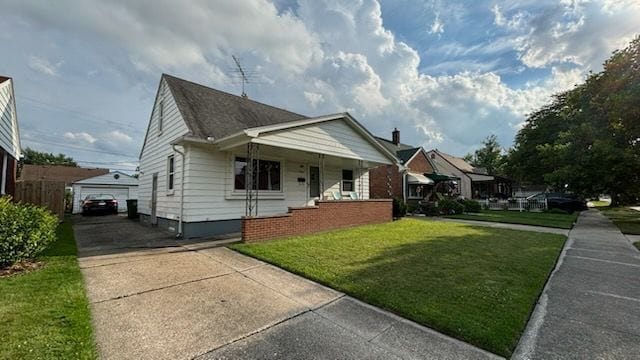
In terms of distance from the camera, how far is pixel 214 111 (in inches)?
A: 455

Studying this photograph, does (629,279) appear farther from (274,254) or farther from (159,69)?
(159,69)

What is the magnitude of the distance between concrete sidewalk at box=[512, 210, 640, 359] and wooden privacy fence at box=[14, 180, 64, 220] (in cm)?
1886

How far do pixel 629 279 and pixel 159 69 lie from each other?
16.9m

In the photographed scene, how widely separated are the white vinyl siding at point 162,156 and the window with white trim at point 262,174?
197 centimetres

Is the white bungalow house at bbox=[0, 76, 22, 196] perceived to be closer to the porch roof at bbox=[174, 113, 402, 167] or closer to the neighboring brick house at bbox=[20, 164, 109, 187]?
the porch roof at bbox=[174, 113, 402, 167]

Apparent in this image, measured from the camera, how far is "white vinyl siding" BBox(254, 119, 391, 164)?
923cm

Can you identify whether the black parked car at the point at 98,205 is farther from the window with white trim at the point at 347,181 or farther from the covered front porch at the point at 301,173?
the window with white trim at the point at 347,181

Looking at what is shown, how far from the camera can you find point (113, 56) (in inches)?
492

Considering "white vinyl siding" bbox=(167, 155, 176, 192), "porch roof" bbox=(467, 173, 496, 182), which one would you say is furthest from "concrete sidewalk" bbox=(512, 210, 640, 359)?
"porch roof" bbox=(467, 173, 496, 182)

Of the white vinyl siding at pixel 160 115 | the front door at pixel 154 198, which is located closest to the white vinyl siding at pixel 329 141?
the white vinyl siding at pixel 160 115

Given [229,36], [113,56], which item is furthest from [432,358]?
[113,56]

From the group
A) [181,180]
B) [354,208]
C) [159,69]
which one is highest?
[159,69]

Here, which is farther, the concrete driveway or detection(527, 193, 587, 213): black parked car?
detection(527, 193, 587, 213): black parked car

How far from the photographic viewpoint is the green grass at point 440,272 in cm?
349
